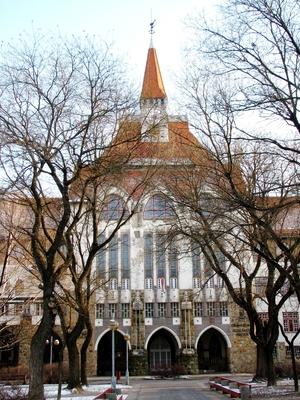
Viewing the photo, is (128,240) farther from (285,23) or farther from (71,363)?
(285,23)

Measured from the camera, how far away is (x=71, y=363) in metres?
26.7

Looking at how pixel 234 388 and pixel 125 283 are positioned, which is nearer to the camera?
pixel 234 388

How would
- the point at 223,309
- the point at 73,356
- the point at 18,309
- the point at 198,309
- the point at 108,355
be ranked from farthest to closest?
the point at 108,355 → the point at 223,309 → the point at 198,309 → the point at 18,309 → the point at 73,356

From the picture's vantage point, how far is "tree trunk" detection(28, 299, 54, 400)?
627 inches

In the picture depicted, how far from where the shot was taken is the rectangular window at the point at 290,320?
4978 cm

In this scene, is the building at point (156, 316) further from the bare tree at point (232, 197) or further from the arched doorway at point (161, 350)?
the bare tree at point (232, 197)

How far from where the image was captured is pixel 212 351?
51688 mm

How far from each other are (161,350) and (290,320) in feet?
40.4

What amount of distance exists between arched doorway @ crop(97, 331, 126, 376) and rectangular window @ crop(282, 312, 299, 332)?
592 inches

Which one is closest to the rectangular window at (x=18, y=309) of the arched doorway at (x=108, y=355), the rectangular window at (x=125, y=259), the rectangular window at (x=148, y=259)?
the arched doorway at (x=108, y=355)

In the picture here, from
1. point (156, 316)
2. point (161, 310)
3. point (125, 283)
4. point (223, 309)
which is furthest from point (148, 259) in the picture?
point (223, 309)

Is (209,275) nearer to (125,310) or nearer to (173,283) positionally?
(173,283)

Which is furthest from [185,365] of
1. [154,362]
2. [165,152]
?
[165,152]

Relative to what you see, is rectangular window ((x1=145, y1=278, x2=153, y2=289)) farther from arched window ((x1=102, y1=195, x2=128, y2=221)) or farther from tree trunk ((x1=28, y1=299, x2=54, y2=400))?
tree trunk ((x1=28, y1=299, x2=54, y2=400))
